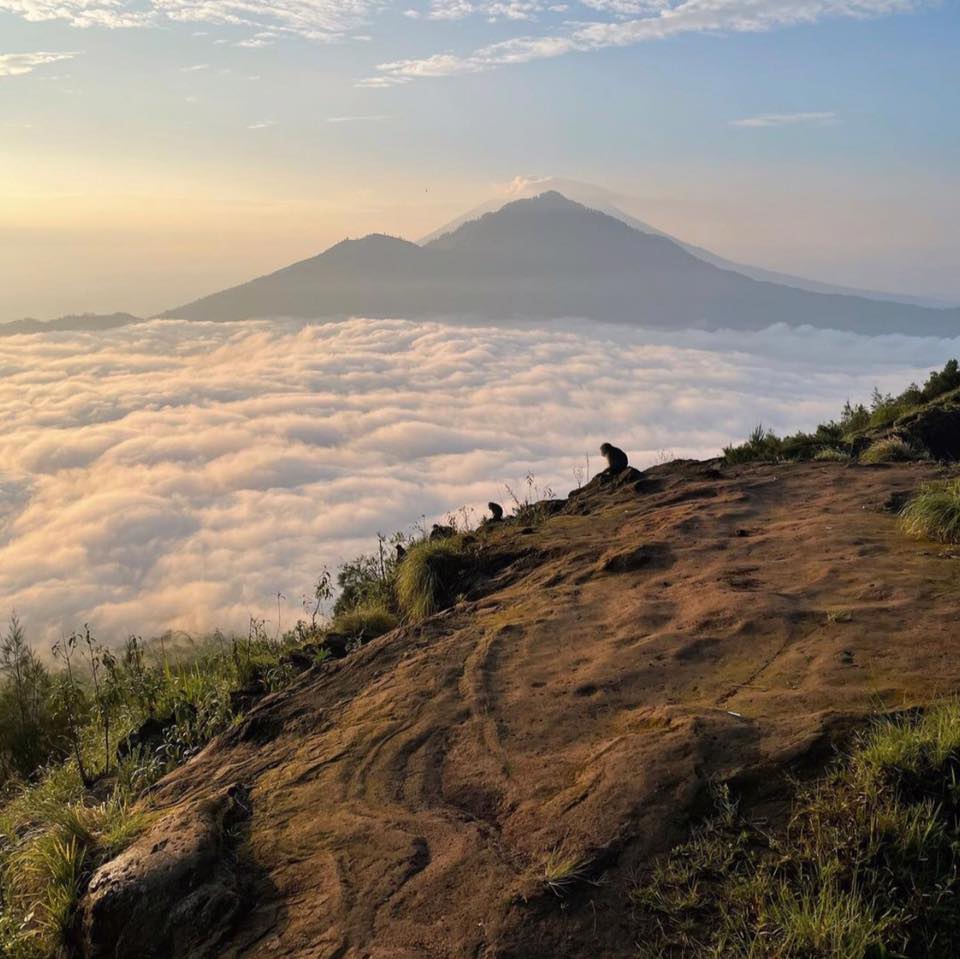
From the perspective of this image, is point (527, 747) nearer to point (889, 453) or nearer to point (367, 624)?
point (367, 624)

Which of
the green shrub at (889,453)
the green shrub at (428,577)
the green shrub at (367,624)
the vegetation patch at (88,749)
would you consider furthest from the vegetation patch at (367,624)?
the green shrub at (889,453)

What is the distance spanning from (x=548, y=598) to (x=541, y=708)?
2106mm

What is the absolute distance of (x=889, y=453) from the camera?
37.1 ft

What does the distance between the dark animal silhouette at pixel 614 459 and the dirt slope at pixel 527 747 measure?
3.83m

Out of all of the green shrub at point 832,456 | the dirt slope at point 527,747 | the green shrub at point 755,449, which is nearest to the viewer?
the dirt slope at point 527,747

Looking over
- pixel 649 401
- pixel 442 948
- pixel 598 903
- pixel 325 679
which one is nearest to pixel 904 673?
pixel 598 903

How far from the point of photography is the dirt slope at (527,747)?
390cm

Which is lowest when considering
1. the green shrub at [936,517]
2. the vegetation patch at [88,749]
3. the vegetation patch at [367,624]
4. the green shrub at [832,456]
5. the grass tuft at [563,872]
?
the vegetation patch at [88,749]

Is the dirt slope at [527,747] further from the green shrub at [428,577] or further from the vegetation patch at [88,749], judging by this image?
the green shrub at [428,577]

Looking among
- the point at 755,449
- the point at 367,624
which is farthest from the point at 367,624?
the point at 755,449

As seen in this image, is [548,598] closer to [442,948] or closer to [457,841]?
[457,841]

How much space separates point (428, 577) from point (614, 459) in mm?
3965

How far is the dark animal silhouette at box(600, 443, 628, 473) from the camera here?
1189 cm

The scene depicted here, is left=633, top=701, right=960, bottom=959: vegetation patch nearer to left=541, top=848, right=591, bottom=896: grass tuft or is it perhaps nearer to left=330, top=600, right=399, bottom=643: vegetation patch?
left=541, top=848, right=591, bottom=896: grass tuft
